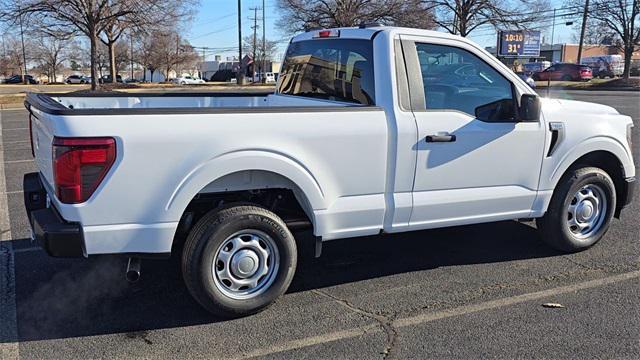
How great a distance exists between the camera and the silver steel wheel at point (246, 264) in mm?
3730

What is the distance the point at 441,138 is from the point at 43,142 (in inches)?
109

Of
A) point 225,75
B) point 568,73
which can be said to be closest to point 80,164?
point 568,73

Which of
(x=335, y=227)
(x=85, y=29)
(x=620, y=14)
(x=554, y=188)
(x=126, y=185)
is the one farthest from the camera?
(x=620, y=14)

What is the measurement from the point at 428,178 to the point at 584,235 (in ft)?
6.40

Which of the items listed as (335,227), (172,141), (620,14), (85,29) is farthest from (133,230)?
(620,14)

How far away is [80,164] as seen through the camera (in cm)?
322

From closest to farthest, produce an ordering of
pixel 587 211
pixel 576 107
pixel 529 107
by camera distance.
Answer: pixel 529 107
pixel 576 107
pixel 587 211

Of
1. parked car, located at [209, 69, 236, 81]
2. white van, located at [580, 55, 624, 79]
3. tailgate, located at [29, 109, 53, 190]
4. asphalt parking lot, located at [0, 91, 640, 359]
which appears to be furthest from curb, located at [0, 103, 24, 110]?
white van, located at [580, 55, 624, 79]

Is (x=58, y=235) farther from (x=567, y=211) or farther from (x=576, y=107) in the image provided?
(x=576, y=107)

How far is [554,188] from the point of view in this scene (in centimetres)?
486

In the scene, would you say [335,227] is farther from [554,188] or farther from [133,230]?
[554,188]

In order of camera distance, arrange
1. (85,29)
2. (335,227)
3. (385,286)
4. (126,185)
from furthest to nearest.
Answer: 1. (85,29)
2. (385,286)
3. (335,227)
4. (126,185)

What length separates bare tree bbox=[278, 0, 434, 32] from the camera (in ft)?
130

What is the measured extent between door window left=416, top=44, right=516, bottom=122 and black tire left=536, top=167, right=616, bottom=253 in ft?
3.04
